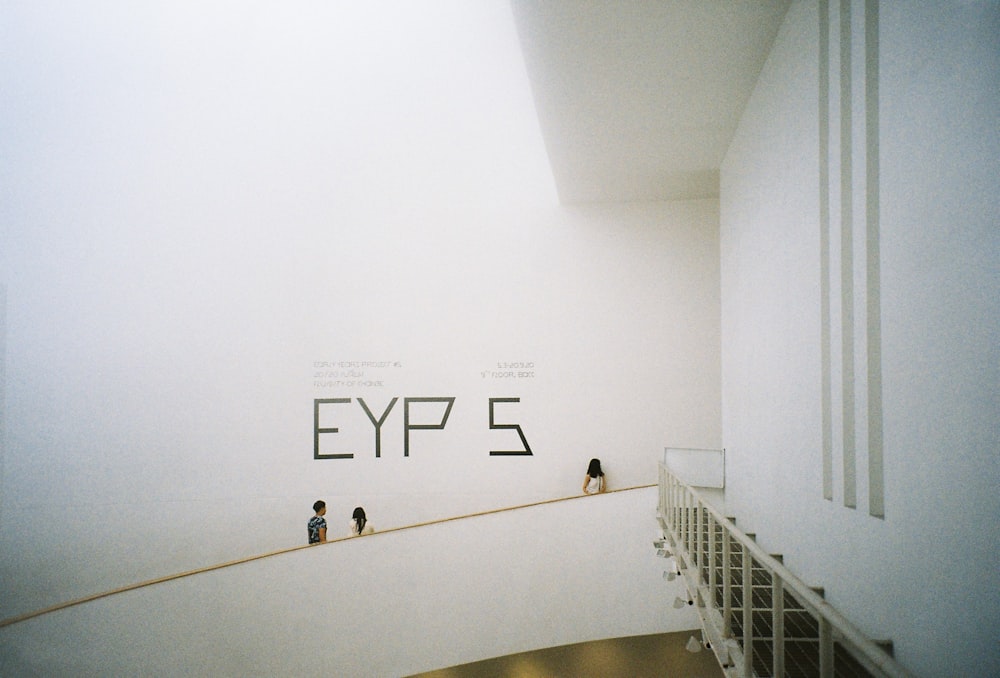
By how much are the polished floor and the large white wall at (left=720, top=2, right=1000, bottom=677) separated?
4.60 metres

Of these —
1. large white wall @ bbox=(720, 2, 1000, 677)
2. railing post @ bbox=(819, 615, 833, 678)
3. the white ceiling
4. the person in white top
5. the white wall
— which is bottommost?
the white wall

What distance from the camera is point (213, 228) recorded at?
980 cm

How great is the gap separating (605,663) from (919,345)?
7.07 metres

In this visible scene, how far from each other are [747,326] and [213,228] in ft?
26.3

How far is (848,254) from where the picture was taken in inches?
139

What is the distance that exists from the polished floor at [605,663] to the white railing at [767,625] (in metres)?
3.75

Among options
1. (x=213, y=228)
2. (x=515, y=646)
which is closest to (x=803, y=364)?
(x=515, y=646)

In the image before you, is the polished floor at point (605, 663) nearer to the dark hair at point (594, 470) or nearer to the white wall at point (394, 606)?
the white wall at point (394, 606)

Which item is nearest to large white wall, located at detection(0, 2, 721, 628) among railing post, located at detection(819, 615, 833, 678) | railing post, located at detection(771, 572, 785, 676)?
railing post, located at detection(771, 572, 785, 676)

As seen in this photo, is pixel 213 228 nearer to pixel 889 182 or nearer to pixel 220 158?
pixel 220 158

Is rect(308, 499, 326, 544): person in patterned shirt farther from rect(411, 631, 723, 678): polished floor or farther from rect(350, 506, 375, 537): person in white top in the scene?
rect(411, 631, 723, 678): polished floor

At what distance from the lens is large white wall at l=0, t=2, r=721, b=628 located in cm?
912

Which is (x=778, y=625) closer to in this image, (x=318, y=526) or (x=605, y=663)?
(x=605, y=663)

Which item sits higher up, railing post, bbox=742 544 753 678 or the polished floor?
railing post, bbox=742 544 753 678
